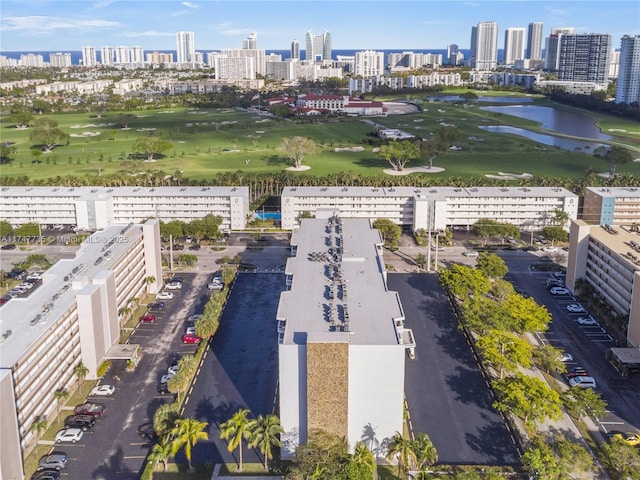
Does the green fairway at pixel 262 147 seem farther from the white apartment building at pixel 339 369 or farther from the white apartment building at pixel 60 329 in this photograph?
the white apartment building at pixel 339 369

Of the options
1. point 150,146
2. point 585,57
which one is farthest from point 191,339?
point 585,57

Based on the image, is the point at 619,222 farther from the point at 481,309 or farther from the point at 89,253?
the point at 89,253

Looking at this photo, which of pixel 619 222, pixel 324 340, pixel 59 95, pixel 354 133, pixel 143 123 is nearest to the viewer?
pixel 324 340

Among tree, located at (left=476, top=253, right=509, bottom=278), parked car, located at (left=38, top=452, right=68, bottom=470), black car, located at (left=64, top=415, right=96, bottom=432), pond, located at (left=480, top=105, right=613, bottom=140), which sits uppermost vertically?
pond, located at (left=480, top=105, right=613, bottom=140)

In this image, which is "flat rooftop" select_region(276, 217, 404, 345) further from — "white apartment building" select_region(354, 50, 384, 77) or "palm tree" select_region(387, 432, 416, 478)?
"white apartment building" select_region(354, 50, 384, 77)

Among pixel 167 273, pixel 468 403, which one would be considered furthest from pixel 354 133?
pixel 468 403

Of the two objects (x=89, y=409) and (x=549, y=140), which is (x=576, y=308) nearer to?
(x=89, y=409)

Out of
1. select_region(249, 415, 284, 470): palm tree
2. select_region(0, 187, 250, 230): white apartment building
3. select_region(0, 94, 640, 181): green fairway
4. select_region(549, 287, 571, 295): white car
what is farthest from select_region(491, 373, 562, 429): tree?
select_region(0, 94, 640, 181): green fairway
